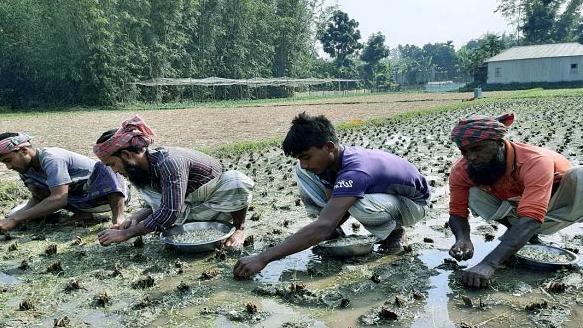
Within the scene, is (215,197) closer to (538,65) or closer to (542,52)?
(538,65)

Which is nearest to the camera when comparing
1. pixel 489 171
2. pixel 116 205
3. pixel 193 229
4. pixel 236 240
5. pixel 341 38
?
pixel 489 171

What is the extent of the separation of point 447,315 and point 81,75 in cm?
3985

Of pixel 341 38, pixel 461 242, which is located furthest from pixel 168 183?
pixel 341 38

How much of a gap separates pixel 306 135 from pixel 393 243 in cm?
141

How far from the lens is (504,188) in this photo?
4020 mm

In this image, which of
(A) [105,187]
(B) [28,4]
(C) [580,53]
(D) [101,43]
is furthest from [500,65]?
(A) [105,187]

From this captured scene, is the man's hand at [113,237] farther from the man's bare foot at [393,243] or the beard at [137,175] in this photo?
the man's bare foot at [393,243]

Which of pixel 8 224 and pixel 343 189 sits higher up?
pixel 343 189

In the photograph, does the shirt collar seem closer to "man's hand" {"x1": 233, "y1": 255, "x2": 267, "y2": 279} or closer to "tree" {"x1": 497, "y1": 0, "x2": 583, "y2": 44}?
"man's hand" {"x1": 233, "y1": 255, "x2": 267, "y2": 279}

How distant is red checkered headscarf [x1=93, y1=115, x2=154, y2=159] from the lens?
429 centimetres

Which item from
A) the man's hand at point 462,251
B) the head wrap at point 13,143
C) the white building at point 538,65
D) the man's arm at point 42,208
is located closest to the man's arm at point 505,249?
the man's hand at point 462,251

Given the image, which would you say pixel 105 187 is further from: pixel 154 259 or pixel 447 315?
pixel 447 315

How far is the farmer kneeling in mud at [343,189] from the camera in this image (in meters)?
3.68

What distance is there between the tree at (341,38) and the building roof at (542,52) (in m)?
27.8
